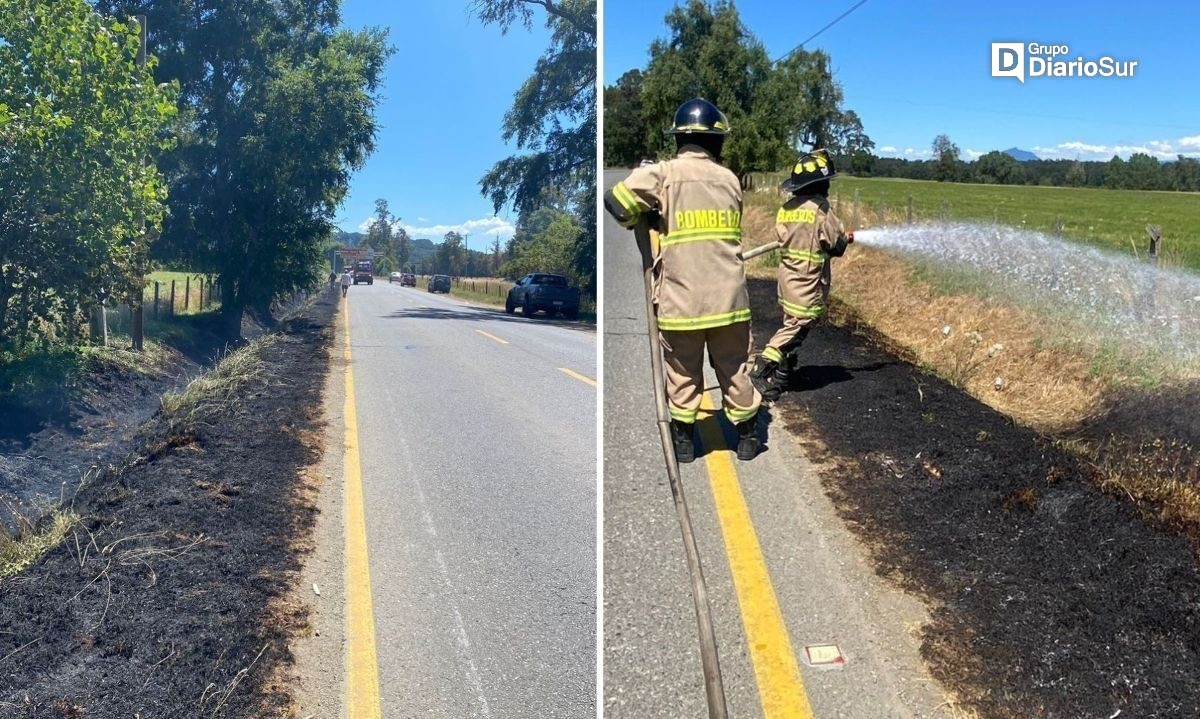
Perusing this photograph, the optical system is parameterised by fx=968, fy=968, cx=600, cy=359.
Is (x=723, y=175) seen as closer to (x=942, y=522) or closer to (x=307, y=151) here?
(x=942, y=522)

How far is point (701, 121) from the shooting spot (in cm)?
404

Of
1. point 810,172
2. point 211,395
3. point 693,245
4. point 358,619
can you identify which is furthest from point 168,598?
point 211,395

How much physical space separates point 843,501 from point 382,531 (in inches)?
99.1

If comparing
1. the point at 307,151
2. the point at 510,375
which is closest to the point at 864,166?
the point at 510,375

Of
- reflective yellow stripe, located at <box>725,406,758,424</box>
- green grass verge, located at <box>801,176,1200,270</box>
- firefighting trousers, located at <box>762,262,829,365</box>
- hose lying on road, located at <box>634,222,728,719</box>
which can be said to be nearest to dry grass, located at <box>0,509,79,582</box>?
reflective yellow stripe, located at <box>725,406,758,424</box>

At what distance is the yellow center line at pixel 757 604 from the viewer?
304 centimetres

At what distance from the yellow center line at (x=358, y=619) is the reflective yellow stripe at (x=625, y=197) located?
2.01 meters

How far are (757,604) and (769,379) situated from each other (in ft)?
9.38

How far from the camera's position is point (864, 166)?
17.3 metres

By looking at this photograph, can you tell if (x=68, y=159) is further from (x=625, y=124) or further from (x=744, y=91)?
(x=744, y=91)

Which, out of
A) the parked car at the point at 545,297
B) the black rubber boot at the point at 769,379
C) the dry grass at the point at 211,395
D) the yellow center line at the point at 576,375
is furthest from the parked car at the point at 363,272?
the black rubber boot at the point at 769,379

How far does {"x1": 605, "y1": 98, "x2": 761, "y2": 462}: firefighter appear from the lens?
4047mm

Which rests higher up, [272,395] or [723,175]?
[723,175]

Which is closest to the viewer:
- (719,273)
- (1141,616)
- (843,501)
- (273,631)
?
(1141,616)
